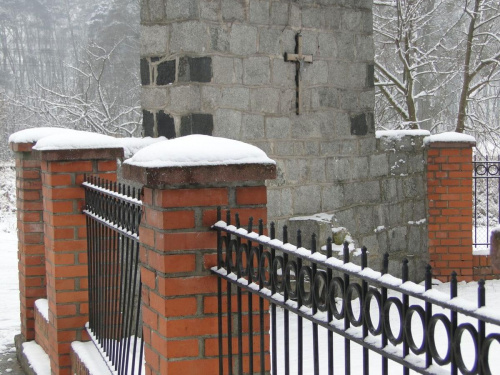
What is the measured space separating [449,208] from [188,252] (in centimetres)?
558

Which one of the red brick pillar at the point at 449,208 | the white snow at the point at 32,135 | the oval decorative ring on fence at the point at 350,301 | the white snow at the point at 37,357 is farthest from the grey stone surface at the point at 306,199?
the oval decorative ring on fence at the point at 350,301

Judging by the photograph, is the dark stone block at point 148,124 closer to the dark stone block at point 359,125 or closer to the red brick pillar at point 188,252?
the dark stone block at point 359,125

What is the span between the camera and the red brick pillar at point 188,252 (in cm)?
258

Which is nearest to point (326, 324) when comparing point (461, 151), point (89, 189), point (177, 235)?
point (177, 235)

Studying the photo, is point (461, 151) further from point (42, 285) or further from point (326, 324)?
point (326, 324)

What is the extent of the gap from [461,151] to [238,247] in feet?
18.2

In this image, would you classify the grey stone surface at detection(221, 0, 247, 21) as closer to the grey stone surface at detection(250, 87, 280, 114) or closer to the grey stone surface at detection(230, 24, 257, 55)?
the grey stone surface at detection(230, 24, 257, 55)

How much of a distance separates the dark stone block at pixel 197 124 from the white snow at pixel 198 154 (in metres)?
2.84

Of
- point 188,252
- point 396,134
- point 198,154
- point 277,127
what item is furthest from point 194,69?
point 188,252

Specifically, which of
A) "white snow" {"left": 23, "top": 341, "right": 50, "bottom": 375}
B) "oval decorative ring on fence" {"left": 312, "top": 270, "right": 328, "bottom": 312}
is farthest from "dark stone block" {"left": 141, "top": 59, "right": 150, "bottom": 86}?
"oval decorative ring on fence" {"left": 312, "top": 270, "right": 328, "bottom": 312}

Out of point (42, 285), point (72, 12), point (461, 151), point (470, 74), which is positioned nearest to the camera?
point (42, 285)

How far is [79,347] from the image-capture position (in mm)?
4289

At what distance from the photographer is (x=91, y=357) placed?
4082 mm

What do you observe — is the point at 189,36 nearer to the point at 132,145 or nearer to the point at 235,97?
the point at 235,97
